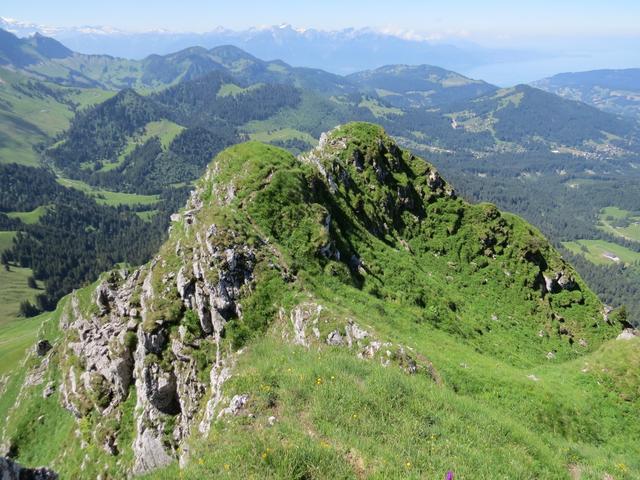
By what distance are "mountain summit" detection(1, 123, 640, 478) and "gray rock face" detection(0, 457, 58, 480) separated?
6524 mm

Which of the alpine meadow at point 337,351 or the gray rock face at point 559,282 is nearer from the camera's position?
the alpine meadow at point 337,351

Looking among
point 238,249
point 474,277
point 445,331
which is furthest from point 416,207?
point 238,249

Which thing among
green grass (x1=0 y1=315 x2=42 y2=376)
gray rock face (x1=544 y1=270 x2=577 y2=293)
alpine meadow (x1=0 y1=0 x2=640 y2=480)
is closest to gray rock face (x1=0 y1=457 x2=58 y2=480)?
alpine meadow (x1=0 y1=0 x2=640 y2=480)

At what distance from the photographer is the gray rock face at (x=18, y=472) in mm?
19609

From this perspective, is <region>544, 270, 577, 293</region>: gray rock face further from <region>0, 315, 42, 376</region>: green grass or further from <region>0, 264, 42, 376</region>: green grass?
<region>0, 264, 42, 376</region>: green grass

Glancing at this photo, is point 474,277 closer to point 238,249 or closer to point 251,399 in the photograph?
point 238,249

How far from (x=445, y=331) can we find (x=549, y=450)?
2258cm

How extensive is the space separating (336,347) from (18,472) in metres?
17.9

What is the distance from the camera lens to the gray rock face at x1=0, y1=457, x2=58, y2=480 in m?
19.6

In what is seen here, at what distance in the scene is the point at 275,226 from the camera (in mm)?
40469

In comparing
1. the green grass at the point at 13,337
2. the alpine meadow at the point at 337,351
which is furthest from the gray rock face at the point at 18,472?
the green grass at the point at 13,337

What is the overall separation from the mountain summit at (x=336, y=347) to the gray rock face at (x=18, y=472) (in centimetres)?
652

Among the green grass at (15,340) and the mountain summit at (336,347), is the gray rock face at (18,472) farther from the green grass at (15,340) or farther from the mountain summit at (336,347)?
the green grass at (15,340)

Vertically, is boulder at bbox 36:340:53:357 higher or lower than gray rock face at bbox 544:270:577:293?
lower
